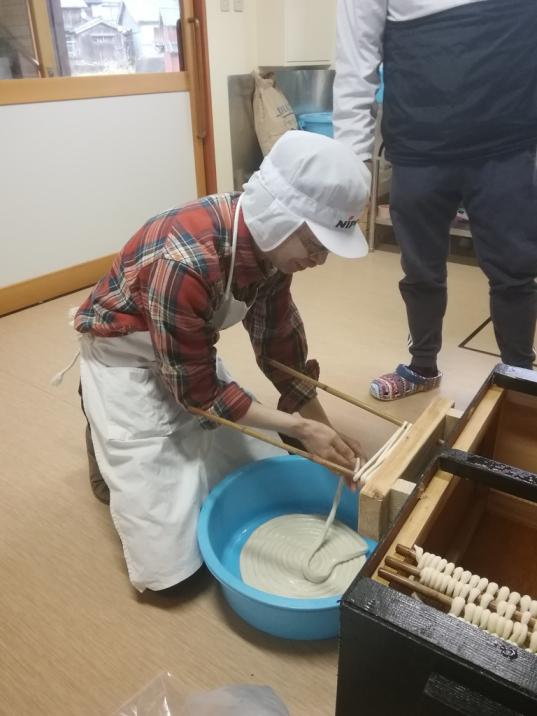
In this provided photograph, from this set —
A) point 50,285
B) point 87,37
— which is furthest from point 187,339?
point 87,37

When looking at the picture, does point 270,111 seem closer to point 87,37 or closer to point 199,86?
point 199,86

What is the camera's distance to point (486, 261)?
161cm

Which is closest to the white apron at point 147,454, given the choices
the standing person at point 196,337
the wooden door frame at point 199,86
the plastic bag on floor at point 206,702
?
the standing person at point 196,337

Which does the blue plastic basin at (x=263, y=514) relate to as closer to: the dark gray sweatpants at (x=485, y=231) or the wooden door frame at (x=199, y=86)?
the dark gray sweatpants at (x=485, y=231)

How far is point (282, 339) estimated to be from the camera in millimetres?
1379

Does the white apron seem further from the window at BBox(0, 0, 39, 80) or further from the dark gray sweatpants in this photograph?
the window at BBox(0, 0, 39, 80)

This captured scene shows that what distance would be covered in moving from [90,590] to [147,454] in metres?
0.32

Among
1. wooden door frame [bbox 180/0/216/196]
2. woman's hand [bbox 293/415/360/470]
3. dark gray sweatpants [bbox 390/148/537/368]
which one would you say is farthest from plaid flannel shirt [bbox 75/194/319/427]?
wooden door frame [bbox 180/0/216/196]

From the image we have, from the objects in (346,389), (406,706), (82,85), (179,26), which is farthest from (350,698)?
(179,26)

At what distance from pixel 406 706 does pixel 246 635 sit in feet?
2.35

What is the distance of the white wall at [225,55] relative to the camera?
10.3 ft

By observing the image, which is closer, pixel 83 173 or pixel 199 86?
pixel 83 173

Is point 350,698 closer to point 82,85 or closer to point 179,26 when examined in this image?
point 82,85

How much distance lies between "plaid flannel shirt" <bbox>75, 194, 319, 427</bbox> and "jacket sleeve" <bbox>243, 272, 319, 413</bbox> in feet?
0.29
